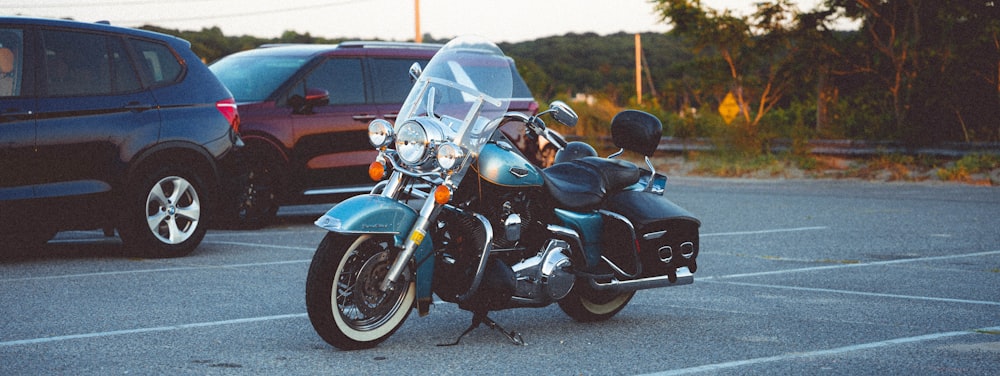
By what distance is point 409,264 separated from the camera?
5930mm

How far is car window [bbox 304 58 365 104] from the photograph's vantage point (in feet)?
40.7

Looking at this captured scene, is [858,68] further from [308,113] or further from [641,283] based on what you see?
[641,283]

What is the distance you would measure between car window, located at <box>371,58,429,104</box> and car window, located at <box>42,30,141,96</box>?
3.57 metres

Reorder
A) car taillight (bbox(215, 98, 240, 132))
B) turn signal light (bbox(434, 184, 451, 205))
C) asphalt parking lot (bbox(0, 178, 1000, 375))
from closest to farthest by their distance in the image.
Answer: asphalt parking lot (bbox(0, 178, 1000, 375))
turn signal light (bbox(434, 184, 451, 205))
car taillight (bbox(215, 98, 240, 132))

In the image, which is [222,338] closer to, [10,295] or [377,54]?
[10,295]

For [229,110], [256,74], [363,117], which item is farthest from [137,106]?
[363,117]

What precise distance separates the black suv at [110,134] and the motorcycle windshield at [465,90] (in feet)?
12.5

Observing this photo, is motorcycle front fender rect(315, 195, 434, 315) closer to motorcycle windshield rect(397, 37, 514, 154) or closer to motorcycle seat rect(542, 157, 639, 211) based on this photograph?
motorcycle windshield rect(397, 37, 514, 154)

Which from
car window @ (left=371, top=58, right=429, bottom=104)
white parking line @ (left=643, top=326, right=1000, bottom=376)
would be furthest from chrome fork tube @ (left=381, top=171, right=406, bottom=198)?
car window @ (left=371, top=58, right=429, bottom=104)

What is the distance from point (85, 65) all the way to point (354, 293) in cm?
447

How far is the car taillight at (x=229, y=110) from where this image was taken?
32.6 feet

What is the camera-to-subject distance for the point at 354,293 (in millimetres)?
5801

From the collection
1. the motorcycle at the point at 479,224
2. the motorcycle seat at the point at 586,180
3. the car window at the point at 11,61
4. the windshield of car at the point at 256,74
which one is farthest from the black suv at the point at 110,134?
the motorcycle seat at the point at 586,180

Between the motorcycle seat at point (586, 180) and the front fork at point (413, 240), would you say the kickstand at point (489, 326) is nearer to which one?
the front fork at point (413, 240)
